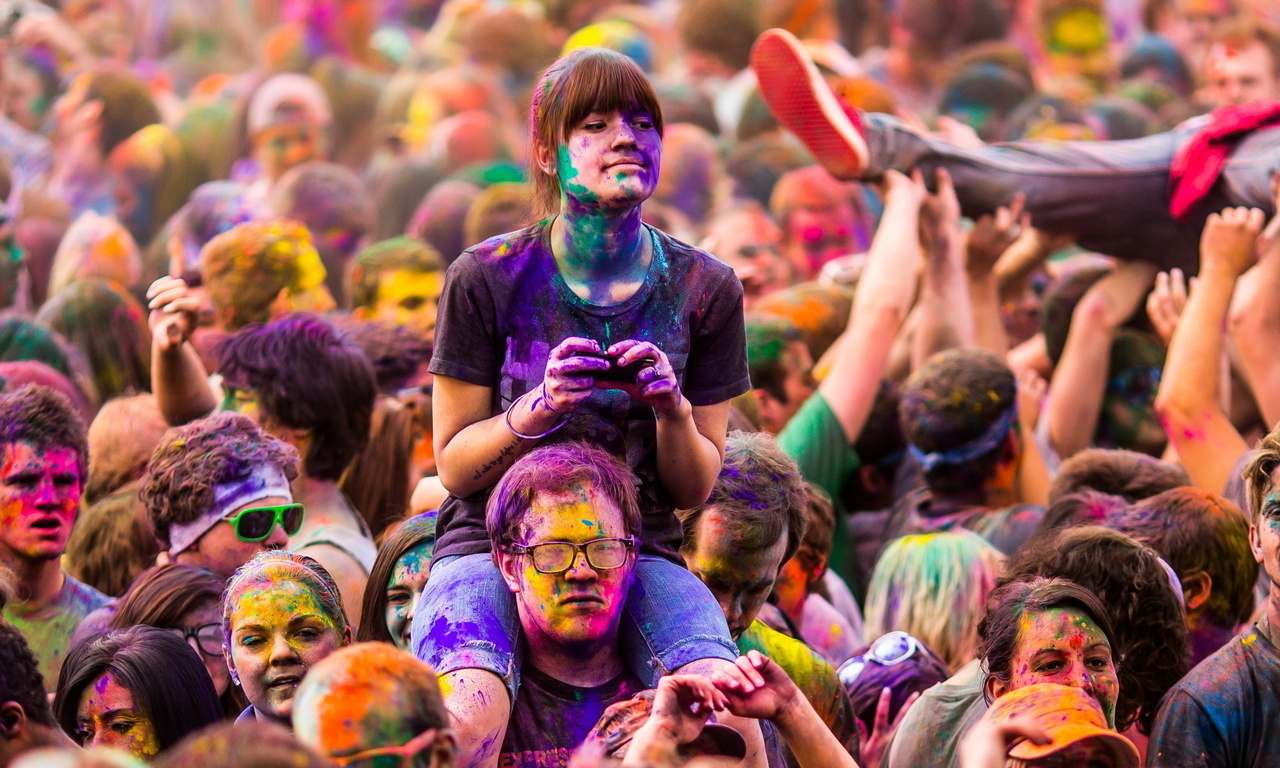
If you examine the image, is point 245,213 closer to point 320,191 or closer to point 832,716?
point 320,191

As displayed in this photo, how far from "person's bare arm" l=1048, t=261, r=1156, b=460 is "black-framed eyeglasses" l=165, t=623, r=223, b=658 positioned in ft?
11.7

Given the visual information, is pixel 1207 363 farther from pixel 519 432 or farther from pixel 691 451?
pixel 519 432

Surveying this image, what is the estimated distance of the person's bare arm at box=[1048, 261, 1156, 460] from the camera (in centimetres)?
657

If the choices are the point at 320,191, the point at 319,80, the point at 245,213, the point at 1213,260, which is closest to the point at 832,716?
the point at 1213,260

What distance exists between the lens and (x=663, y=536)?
12.3 feet

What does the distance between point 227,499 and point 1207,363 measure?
340cm

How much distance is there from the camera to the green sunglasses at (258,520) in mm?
4531

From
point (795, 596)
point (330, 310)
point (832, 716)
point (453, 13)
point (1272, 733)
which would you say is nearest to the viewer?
point (1272, 733)

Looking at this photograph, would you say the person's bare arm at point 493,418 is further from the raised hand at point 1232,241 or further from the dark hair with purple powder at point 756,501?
the raised hand at point 1232,241

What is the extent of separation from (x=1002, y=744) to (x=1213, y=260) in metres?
3.55

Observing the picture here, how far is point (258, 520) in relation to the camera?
454 cm

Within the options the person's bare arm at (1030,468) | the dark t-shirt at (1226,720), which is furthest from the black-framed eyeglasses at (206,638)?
the person's bare arm at (1030,468)

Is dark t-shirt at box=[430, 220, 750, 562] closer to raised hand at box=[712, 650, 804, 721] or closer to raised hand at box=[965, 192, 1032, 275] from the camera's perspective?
raised hand at box=[712, 650, 804, 721]

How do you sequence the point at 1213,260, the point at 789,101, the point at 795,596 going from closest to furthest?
the point at 795,596, the point at 1213,260, the point at 789,101
